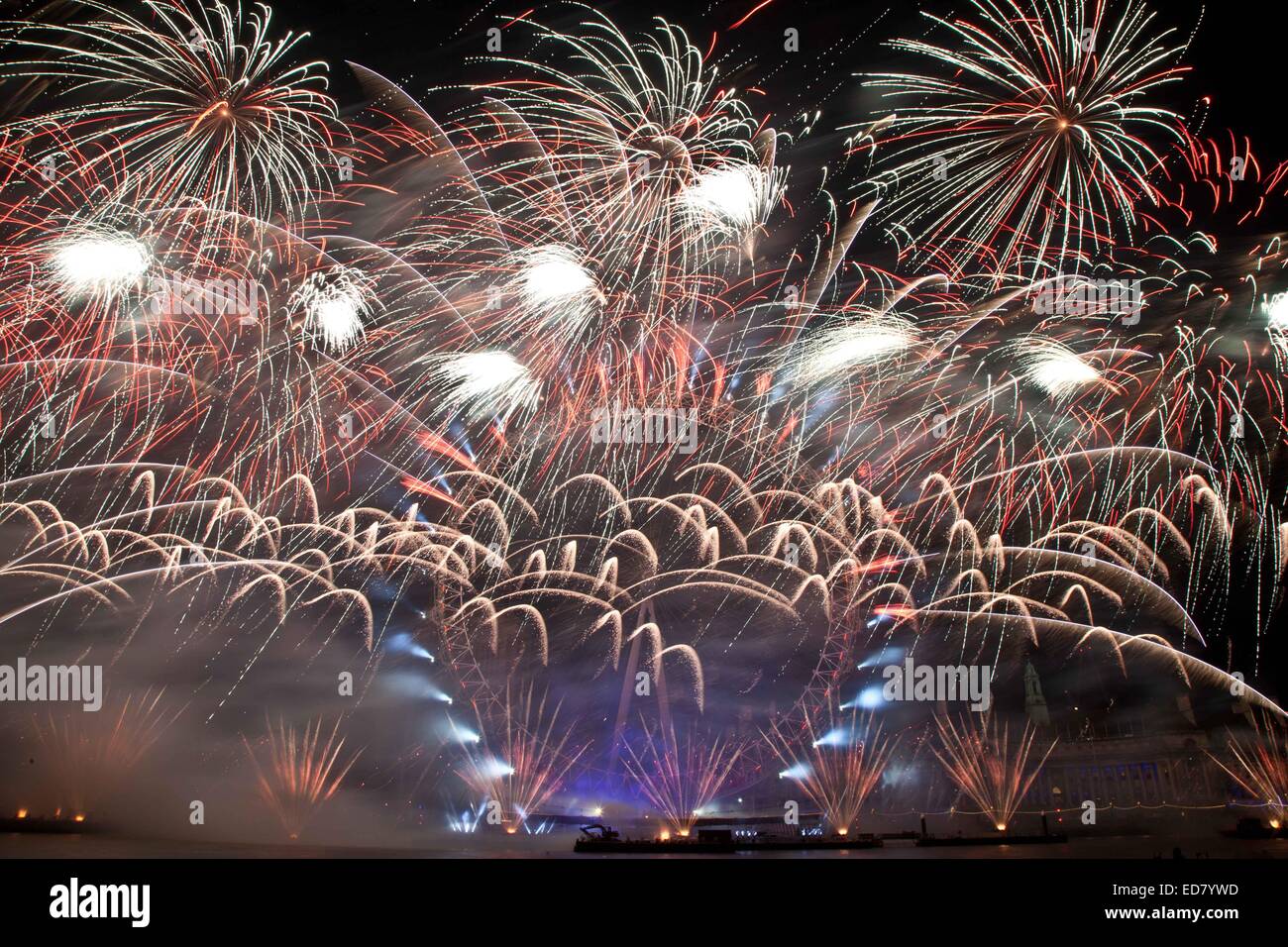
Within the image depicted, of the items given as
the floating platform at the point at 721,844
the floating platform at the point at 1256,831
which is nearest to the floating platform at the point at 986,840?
the floating platform at the point at 721,844

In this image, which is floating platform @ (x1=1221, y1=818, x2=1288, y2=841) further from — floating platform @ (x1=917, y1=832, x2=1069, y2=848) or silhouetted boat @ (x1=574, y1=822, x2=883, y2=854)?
silhouetted boat @ (x1=574, y1=822, x2=883, y2=854)

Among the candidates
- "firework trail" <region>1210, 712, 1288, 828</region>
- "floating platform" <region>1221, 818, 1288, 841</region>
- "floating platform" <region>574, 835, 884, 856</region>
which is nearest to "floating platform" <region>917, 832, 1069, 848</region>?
"floating platform" <region>574, 835, 884, 856</region>

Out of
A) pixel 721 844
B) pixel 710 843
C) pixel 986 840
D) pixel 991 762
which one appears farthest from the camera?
pixel 991 762

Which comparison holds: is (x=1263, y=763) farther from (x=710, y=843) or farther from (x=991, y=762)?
(x=710, y=843)

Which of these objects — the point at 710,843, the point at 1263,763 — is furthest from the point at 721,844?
the point at 1263,763

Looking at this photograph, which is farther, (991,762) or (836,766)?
(991,762)

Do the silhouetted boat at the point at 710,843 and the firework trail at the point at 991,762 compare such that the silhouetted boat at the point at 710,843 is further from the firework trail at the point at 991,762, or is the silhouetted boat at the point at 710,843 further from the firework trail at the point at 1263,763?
the firework trail at the point at 1263,763

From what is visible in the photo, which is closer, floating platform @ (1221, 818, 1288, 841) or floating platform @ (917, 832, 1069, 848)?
floating platform @ (1221, 818, 1288, 841)
